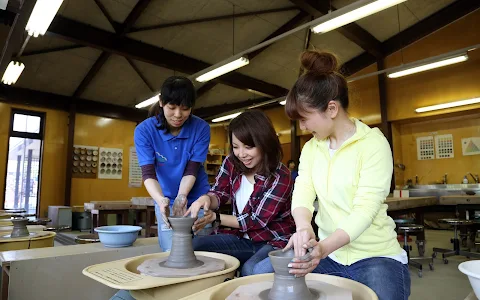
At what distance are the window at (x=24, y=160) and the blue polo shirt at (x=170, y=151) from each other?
7.43m

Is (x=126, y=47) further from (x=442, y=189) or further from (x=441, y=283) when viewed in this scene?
(x=442, y=189)

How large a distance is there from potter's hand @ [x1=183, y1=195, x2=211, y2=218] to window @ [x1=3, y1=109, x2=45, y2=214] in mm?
7866

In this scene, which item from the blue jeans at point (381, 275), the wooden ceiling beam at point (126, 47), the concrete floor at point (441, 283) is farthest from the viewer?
the wooden ceiling beam at point (126, 47)

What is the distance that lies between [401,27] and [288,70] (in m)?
2.62

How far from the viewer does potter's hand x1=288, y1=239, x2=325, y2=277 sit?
883 mm

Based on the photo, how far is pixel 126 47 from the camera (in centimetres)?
614

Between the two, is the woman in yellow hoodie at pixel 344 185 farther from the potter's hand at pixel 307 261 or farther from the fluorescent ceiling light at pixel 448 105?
the fluorescent ceiling light at pixel 448 105

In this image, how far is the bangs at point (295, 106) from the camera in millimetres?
1202

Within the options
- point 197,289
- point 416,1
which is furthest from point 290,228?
point 416,1

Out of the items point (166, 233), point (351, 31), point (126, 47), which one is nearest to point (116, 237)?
point (166, 233)

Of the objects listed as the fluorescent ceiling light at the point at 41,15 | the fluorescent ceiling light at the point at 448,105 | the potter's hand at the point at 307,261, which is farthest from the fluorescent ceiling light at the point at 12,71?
the fluorescent ceiling light at the point at 448,105

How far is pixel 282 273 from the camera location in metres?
0.92

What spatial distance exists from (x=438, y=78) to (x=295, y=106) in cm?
740

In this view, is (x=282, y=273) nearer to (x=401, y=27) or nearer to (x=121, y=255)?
(x=121, y=255)
